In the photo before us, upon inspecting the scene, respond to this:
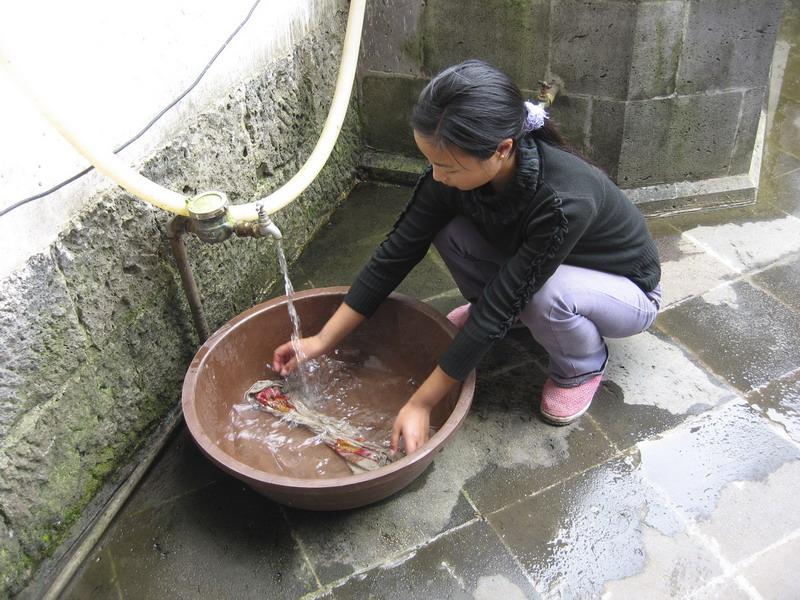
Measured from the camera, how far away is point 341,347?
2.75 metres

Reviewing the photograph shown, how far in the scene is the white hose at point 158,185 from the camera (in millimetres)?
1688

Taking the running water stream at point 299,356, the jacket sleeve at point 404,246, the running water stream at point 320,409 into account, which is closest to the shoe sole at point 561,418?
the running water stream at point 320,409

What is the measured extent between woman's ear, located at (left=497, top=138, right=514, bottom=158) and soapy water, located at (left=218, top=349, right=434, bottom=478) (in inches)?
38.8

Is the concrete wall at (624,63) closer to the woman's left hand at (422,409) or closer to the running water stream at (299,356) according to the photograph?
the running water stream at (299,356)

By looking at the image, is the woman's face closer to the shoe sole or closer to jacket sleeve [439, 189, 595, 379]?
jacket sleeve [439, 189, 595, 379]

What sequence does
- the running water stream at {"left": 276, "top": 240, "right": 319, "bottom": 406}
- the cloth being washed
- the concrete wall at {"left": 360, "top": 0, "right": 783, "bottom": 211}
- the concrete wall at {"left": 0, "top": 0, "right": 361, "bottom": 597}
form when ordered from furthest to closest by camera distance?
1. the concrete wall at {"left": 360, "top": 0, "right": 783, "bottom": 211}
2. the running water stream at {"left": 276, "top": 240, "right": 319, "bottom": 406}
3. the cloth being washed
4. the concrete wall at {"left": 0, "top": 0, "right": 361, "bottom": 597}

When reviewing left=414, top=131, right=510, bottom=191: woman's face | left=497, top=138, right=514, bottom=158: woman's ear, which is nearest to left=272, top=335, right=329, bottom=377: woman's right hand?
left=414, top=131, right=510, bottom=191: woman's face

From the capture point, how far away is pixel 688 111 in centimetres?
333

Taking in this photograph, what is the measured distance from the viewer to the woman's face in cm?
189

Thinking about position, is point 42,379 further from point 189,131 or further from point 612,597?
point 612,597

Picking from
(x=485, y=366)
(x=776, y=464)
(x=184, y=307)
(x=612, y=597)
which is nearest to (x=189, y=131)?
(x=184, y=307)

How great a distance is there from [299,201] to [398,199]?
2.12 ft

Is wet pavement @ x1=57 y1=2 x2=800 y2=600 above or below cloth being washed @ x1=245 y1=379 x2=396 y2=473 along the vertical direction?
below

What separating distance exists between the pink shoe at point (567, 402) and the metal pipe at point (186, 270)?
1.26 meters
